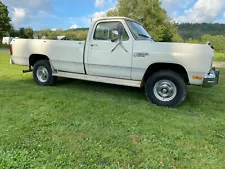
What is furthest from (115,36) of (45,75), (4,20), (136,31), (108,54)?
(4,20)

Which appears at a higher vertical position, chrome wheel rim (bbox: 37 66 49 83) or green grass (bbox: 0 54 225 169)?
chrome wheel rim (bbox: 37 66 49 83)

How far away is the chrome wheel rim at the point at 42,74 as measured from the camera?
21.7ft

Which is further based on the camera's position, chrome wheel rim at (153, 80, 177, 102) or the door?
the door

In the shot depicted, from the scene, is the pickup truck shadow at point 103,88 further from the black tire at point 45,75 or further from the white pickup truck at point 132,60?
the white pickup truck at point 132,60

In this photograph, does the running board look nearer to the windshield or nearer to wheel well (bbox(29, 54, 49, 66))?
wheel well (bbox(29, 54, 49, 66))

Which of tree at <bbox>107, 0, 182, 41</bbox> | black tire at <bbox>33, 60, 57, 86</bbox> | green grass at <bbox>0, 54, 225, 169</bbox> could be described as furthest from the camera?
tree at <bbox>107, 0, 182, 41</bbox>

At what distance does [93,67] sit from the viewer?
575cm

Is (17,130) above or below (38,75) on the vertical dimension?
below

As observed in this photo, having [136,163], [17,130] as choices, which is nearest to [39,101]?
[17,130]

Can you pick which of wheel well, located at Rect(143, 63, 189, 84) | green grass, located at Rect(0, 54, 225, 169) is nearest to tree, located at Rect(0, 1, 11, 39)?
green grass, located at Rect(0, 54, 225, 169)

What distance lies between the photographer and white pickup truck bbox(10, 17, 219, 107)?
468 cm

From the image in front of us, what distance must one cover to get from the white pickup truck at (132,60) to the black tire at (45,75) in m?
0.05

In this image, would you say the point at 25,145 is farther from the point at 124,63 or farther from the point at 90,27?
the point at 90,27

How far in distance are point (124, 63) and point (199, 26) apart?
61573 millimetres
